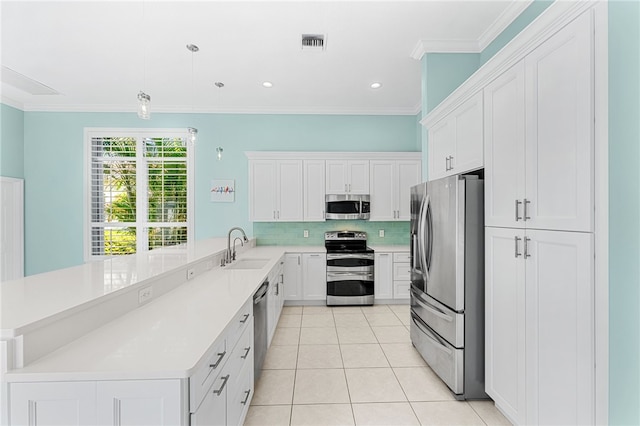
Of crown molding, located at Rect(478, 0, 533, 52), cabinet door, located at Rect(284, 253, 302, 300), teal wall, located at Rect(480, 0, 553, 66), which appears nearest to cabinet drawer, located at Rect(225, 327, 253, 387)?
cabinet door, located at Rect(284, 253, 302, 300)

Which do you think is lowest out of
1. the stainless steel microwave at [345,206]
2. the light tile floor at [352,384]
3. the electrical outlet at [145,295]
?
the light tile floor at [352,384]

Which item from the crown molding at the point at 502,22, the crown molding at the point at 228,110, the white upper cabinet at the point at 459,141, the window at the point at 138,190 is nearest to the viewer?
the white upper cabinet at the point at 459,141

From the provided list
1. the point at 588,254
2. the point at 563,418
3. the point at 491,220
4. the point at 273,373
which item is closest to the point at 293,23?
the point at 491,220

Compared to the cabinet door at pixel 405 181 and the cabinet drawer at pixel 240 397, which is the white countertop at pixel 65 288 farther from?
the cabinet door at pixel 405 181

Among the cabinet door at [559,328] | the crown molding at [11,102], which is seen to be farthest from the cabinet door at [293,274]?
the crown molding at [11,102]

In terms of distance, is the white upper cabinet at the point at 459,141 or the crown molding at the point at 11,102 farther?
the crown molding at the point at 11,102

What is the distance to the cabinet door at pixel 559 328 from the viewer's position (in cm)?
139

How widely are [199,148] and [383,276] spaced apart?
3585 millimetres

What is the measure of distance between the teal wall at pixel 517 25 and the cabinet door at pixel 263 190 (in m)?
3.08

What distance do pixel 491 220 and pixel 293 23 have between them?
237 centimetres

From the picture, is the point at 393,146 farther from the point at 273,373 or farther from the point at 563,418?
the point at 563,418

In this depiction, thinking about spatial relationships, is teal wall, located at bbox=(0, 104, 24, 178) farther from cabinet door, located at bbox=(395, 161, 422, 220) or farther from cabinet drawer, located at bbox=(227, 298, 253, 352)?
cabinet door, located at bbox=(395, 161, 422, 220)

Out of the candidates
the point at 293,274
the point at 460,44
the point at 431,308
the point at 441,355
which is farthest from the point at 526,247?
the point at 293,274

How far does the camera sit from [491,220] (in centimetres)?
213
